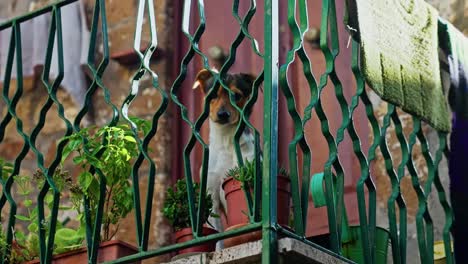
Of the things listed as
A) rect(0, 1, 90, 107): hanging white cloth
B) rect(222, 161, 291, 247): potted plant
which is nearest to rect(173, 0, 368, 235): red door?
rect(0, 1, 90, 107): hanging white cloth

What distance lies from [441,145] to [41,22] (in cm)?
306

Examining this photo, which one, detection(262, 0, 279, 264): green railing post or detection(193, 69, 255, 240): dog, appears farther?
detection(193, 69, 255, 240): dog

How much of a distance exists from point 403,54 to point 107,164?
1.44 m

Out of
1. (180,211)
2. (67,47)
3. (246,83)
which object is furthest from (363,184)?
(67,47)

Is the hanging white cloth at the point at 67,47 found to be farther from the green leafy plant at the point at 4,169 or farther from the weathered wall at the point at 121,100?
the green leafy plant at the point at 4,169

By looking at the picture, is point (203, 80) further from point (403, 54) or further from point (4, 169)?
Answer: point (403, 54)

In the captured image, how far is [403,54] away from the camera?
252 inches

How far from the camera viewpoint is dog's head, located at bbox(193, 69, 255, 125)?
7555 mm

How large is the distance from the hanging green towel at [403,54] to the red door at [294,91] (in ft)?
2.87

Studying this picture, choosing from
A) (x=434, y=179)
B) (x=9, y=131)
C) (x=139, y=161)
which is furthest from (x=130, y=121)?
(x=9, y=131)

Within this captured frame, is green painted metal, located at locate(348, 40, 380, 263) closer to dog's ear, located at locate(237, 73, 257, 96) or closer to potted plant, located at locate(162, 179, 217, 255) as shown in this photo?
potted plant, located at locate(162, 179, 217, 255)

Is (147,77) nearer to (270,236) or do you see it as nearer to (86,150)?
(86,150)

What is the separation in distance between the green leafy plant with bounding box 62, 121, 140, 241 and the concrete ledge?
0.81m

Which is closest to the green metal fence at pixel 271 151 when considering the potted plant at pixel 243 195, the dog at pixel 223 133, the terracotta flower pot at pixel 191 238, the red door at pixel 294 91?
the potted plant at pixel 243 195
